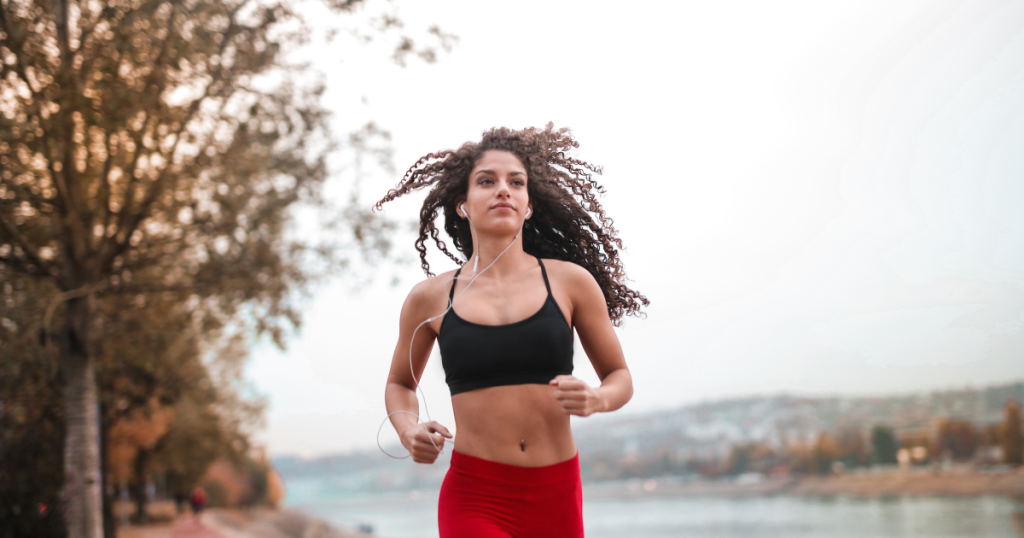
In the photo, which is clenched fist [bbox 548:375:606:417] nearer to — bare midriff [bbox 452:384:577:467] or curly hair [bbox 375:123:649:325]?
bare midriff [bbox 452:384:577:467]

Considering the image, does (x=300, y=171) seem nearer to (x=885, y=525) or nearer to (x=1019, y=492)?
(x=1019, y=492)

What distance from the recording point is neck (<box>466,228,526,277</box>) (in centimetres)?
262

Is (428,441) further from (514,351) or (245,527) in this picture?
(245,527)

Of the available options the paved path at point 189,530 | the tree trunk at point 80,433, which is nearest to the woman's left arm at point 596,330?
the tree trunk at point 80,433

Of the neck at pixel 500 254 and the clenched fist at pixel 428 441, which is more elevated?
the neck at pixel 500 254

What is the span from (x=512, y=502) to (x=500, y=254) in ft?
2.92

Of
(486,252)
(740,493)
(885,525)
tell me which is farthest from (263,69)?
(740,493)

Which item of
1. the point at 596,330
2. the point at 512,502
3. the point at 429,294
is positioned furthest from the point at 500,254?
the point at 512,502

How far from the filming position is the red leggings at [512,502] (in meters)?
Result: 2.20

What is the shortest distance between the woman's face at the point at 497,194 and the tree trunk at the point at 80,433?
33.0 feet

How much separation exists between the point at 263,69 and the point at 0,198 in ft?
13.5

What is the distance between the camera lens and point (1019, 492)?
35750mm

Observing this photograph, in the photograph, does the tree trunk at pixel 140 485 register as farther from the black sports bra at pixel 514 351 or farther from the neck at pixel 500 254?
the black sports bra at pixel 514 351

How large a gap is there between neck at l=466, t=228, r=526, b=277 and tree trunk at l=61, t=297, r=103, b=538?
10.0m
